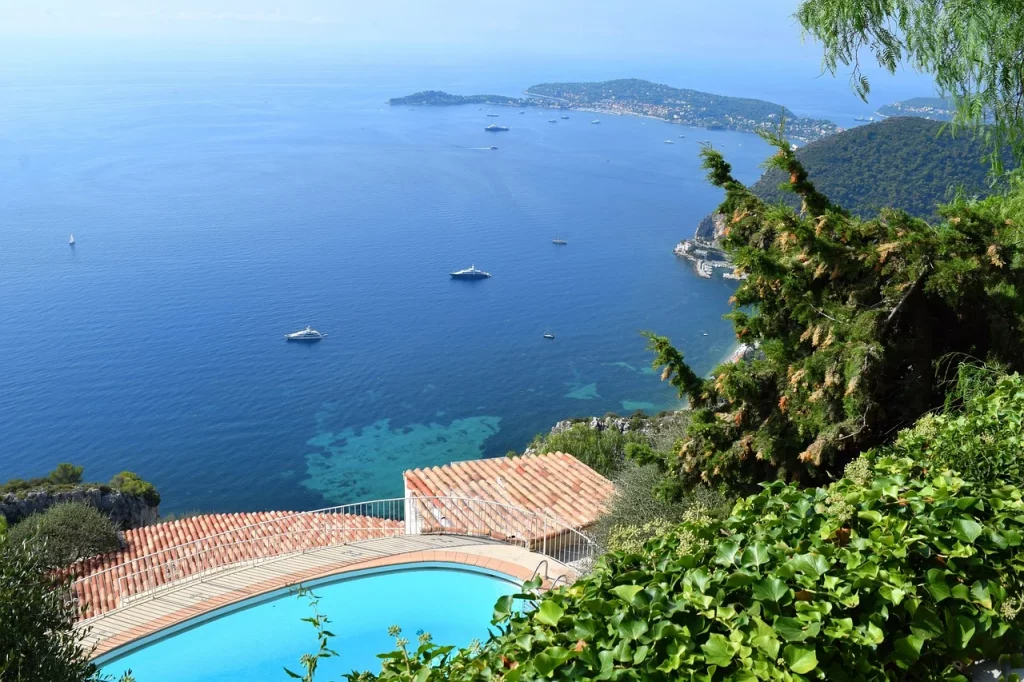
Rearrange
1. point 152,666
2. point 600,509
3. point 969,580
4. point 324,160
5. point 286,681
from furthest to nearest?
point 324,160, point 600,509, point 152,666, point 286,681, point 969,580

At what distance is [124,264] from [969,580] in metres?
69.4

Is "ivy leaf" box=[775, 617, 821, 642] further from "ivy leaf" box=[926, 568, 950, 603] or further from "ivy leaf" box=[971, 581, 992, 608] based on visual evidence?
"ivy leaf" box=[971, 581, 992, 608]

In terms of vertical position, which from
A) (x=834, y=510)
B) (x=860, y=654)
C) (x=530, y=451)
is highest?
(x=834, y=510)

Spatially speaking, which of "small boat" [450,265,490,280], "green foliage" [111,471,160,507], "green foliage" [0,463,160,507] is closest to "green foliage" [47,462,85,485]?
"green foliage" [0,463,160,507]

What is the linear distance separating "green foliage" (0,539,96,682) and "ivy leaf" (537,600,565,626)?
363 cm

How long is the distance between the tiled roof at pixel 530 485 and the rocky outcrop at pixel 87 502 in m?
11.9

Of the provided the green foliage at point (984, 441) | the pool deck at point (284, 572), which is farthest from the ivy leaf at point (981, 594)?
the pool deck at point (284, 572)

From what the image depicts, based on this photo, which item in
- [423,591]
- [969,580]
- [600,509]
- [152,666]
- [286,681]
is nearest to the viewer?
[969,580]

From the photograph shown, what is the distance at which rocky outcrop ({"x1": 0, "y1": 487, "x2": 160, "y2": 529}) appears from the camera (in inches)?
840

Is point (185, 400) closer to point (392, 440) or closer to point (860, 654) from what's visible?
point (392, 440)

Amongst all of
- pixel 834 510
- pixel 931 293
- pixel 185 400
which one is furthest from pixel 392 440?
pixel 834 510

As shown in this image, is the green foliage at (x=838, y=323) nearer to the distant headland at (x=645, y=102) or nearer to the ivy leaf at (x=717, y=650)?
the ivy leaf at (x=717, y=650)

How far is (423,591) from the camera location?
9047 mm

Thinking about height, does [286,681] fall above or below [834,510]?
below
